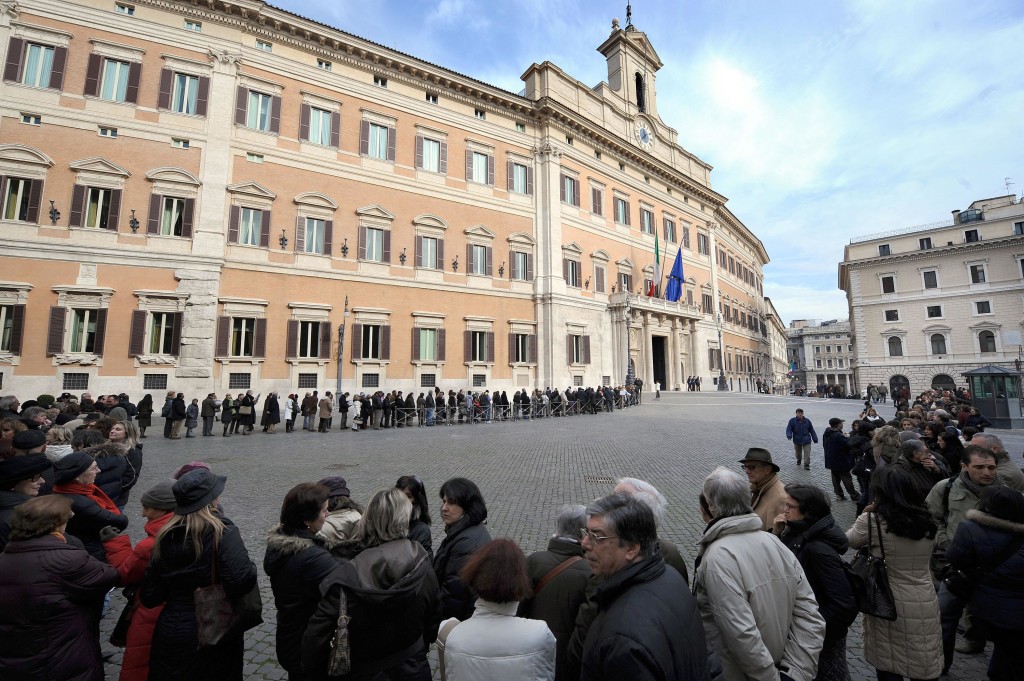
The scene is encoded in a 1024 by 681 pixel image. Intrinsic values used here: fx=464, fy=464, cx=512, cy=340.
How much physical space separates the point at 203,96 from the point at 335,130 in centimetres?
480

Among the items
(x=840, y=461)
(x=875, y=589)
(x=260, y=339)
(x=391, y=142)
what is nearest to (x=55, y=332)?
(x=260, y=339)

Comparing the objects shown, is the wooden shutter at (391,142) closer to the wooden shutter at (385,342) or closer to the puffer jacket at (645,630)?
the wooden shutter at (385,342)

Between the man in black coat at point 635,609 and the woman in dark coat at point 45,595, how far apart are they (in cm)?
245

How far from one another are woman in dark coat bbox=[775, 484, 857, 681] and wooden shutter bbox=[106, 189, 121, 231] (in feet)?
68.4

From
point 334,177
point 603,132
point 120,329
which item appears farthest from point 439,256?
point 603,132

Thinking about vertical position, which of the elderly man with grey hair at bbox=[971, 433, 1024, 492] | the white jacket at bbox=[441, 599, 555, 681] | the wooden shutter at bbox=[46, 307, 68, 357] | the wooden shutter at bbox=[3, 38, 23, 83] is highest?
the wooden shutter at bbox=[3, 38, 23, 83]

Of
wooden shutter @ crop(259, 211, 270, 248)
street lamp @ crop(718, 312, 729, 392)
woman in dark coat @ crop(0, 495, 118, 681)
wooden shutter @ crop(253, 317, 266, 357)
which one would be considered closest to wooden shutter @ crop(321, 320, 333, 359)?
wooden shutter @ crop(253, 317, 266, 357)

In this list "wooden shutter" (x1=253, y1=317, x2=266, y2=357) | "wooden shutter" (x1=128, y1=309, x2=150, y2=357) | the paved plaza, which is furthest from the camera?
"wooden shutter" (x1=253, y1=317, x2=266, y2=357)

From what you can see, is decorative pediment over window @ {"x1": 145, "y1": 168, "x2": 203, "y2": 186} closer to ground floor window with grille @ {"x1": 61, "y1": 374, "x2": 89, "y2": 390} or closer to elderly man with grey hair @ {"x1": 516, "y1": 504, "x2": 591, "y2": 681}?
ground floor window with grille @ {"x1": 61, "y1": 374, "x2": 89, "y2": 390}

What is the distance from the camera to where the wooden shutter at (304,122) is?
64.2ft

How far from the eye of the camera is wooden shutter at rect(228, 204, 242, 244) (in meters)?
17.6

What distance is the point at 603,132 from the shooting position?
2816cm

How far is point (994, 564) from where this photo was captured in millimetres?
2646

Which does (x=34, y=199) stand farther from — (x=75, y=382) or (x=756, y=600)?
(x=756, y=600)
